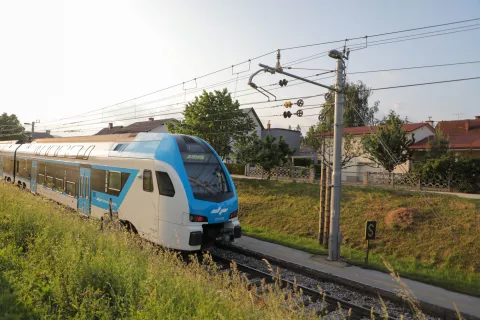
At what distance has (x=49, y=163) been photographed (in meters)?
16.2

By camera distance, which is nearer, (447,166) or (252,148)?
(447,166)

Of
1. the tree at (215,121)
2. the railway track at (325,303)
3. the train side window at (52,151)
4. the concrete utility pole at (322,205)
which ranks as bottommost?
the railway track at (325,303)

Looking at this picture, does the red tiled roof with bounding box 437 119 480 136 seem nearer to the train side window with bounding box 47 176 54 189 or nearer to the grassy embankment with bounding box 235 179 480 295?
the grassy embankment with bounding box 235 179 480 295

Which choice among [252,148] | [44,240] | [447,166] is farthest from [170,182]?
[447,166]

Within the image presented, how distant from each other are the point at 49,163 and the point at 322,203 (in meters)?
12.5

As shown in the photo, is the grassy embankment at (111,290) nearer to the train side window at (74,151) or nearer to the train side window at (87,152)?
the train side window at (87,152)

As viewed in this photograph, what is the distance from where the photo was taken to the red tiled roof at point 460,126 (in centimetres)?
3953

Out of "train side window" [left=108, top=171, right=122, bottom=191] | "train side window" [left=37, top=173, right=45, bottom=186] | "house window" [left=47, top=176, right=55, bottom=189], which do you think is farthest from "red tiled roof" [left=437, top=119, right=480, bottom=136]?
"train side window" [left=37, top=173, right=45, bottom=186]

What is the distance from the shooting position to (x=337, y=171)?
10.6 meters

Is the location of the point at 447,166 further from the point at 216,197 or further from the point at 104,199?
the point at 104,199

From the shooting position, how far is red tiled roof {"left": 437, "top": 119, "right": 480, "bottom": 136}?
3953cm

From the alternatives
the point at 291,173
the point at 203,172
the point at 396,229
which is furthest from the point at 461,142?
the point at 203,172

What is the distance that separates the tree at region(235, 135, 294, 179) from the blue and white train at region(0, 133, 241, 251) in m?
11.6

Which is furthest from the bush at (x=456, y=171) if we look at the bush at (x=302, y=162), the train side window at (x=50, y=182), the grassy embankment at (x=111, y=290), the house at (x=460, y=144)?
the train side window at (x=50, y=182)
